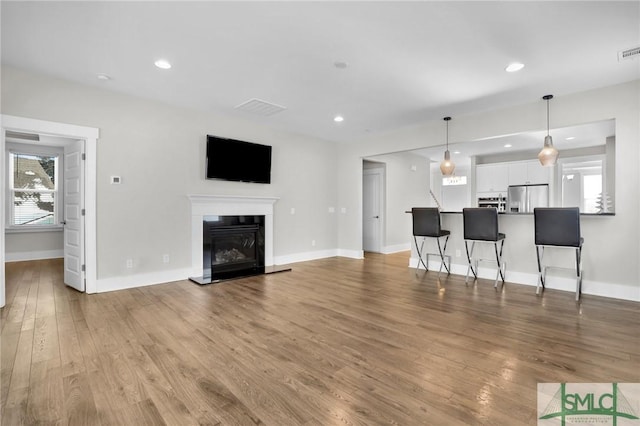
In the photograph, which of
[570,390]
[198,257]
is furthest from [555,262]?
[198,257]

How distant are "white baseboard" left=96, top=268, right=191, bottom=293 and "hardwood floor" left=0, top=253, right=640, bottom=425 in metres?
0.19

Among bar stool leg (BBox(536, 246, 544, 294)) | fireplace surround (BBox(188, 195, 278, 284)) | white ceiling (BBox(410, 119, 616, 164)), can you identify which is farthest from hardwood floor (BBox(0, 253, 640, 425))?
white ceiling (BBox(410, 119, 616, 164))

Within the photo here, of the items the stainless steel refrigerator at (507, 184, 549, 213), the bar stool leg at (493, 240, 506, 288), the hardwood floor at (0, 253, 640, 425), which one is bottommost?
the hardwood floor at (0, 253, 640, 425)

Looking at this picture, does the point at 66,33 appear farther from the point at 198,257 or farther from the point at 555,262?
the point at 555,262

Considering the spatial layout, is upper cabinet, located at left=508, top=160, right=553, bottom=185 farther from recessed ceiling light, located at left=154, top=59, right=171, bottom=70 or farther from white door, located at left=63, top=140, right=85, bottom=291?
white door, located at left=63, top=140, right=85, bottom=291

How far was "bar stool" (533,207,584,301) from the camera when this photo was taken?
3.64 meters

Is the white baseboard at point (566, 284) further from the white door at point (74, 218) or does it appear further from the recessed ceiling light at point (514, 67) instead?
the white door at point (74, 218)

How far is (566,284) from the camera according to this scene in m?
4.09

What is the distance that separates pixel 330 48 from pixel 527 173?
6356 millimetres

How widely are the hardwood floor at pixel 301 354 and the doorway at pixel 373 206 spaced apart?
12.1ft

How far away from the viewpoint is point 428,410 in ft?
5.28

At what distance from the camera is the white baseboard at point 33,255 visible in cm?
627

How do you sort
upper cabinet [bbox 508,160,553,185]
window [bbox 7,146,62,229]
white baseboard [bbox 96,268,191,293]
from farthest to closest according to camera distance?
upper cabinet [bbox 508,160,553,185]
window [bbox 7,146,62,229]
white baseboard [bbox 96,268,191,293]

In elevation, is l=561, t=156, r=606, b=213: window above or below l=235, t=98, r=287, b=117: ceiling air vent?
below
